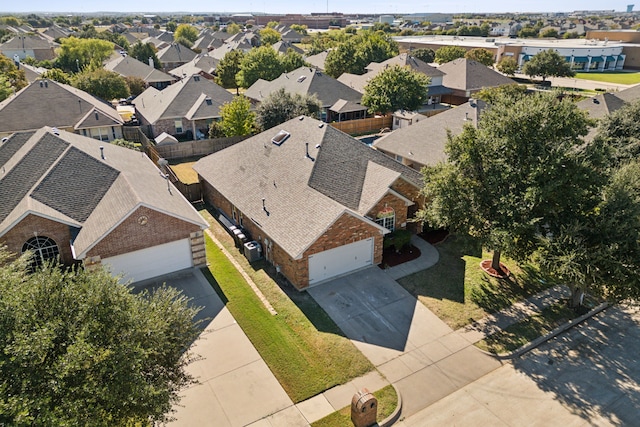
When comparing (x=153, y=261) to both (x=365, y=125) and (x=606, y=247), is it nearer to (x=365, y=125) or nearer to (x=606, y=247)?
(x=606, y=247)

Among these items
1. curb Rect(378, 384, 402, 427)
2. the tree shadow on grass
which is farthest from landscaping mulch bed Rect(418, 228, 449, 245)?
curb Rect(378, 384, 402, 427)

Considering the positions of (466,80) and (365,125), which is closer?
(365,125)

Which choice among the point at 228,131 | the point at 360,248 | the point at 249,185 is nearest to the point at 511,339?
the point at 360,248

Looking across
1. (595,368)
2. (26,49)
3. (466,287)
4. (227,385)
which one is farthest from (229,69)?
(595,368)

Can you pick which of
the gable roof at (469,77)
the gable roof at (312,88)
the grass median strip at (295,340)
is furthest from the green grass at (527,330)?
the gable roof at (469,77)

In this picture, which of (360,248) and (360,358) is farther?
(360,248)

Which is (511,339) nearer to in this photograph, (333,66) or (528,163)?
(528,163)
